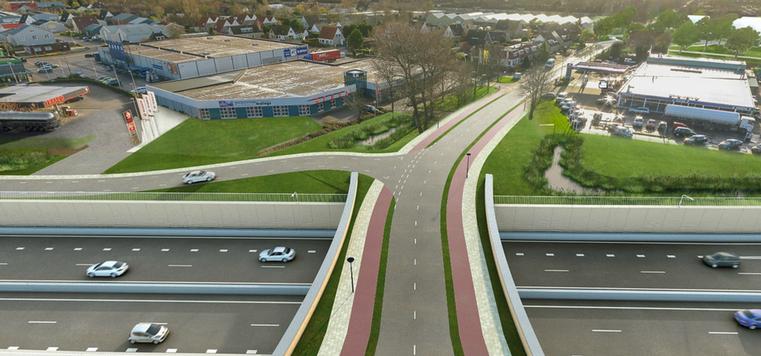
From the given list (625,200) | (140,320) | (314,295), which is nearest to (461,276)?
(314,295)

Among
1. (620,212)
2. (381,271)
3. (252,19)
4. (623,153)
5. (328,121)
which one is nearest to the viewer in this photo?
(381,271)

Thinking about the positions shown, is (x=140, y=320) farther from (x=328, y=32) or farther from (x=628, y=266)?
(x=328, y=32)

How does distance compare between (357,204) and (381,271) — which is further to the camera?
(357,204)

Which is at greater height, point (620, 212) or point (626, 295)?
point (620, 212)

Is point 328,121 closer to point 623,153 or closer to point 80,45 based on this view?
point 623,153

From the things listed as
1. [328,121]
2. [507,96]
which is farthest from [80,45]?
[507,96]

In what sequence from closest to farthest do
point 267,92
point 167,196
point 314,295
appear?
1. point 314,295
2. point 167,196
3. point 267,92
